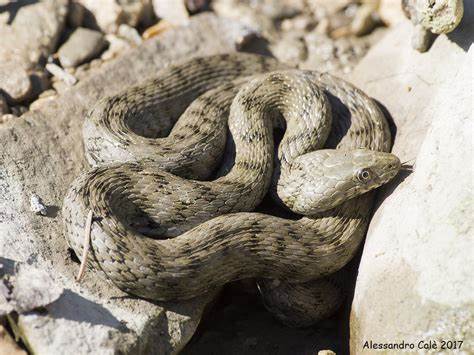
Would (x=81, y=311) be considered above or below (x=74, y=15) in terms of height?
below

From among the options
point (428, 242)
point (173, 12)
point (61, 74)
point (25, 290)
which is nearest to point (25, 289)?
point (25, 290)

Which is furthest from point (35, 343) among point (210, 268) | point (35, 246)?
point (210, 268)

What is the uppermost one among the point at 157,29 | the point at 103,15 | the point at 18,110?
the point at 103,15

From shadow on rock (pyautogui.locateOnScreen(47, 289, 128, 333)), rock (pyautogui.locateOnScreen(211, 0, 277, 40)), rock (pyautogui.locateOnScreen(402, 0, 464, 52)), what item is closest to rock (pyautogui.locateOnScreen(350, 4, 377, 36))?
rock (pyautogui.locateOnScreen(211, 0, 277, 40))

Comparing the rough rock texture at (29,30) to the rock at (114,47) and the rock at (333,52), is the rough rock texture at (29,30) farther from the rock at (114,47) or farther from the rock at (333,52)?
the rock at (333,52)

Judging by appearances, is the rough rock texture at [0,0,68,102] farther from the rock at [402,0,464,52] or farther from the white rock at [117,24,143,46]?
the rock at [402,0,464,52]

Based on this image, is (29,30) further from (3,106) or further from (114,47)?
(3,106)

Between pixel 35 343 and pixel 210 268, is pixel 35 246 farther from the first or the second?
pixel 210 268
